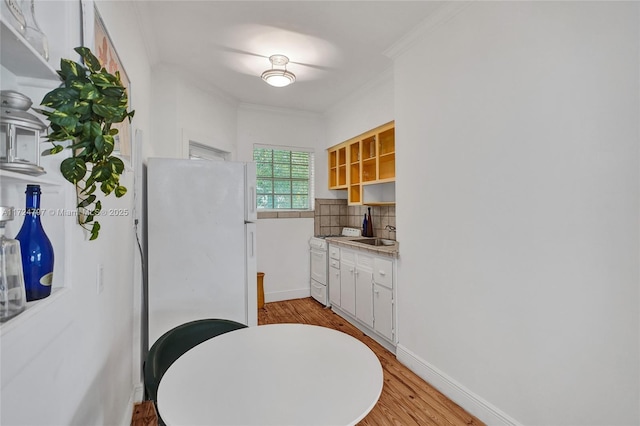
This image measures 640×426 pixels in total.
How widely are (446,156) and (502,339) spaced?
1.20 metres

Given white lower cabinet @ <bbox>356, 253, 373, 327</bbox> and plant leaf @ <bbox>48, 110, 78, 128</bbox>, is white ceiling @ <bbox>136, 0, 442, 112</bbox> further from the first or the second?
white lower cabinet @ <bbox>356, 253, 373, 327</bbox>

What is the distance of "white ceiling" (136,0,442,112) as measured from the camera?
210cm

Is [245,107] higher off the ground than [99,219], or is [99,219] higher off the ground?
[245,107]

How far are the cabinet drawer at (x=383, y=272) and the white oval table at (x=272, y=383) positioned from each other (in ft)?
4.71

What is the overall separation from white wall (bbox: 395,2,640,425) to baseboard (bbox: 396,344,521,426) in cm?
1

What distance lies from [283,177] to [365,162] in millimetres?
1235

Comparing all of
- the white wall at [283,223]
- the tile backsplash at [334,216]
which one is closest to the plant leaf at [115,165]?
the white wall at [283,223]

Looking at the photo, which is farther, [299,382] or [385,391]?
[385,391]

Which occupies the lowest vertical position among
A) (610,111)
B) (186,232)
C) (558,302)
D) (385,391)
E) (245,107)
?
(385,391)

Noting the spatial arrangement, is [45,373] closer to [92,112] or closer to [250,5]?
[92,112]

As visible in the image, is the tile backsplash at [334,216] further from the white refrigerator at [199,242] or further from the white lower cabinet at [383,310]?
the white refrigerator at [199,242]

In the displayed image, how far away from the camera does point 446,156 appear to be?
6.93 ft

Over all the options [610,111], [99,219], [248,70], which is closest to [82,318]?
[99,219]

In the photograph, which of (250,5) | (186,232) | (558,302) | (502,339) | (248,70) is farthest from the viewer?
(248,70)
